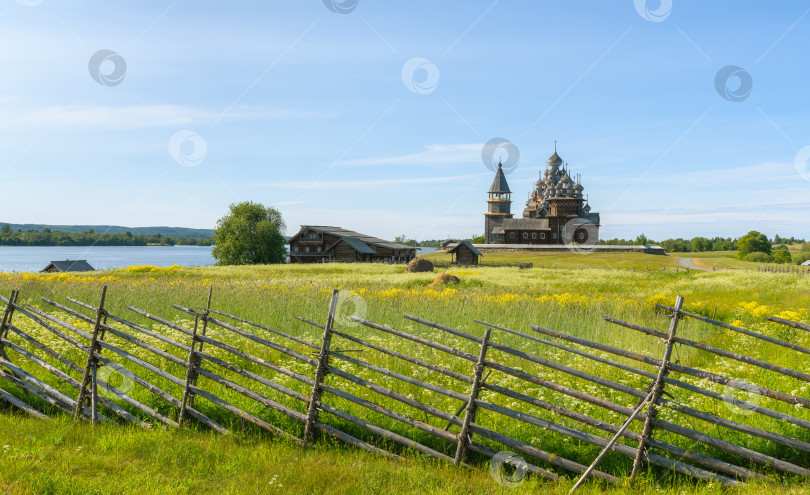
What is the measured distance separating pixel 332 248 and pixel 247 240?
11.1 meters

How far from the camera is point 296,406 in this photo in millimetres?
6812

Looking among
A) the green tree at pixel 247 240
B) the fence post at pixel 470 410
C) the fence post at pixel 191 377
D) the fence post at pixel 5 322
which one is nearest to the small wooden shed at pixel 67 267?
the green tree at pixel 247 240

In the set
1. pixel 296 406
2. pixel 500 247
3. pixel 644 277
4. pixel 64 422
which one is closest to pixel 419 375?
pixel 296 406

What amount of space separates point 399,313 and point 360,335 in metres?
3.21

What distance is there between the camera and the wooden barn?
60906 mm

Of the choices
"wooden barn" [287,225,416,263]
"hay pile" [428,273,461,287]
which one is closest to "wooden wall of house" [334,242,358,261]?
"wooden barn" [287,225,416,263]

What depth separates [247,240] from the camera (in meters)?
63.3

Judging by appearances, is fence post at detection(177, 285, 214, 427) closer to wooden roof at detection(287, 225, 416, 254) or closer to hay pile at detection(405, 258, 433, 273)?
hay pile at detection(405, 258, 433, 273)

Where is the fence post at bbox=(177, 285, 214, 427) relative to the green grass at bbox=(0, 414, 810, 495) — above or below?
above

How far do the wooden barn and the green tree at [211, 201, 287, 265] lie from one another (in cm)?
268

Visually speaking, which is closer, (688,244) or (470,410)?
(470,410)

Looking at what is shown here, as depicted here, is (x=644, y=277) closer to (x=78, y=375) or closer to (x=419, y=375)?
(x=419, y=375)

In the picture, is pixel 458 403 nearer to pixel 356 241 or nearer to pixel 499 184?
pixel 356 241

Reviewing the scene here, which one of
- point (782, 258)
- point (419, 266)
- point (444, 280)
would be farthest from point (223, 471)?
point (782, 258)
